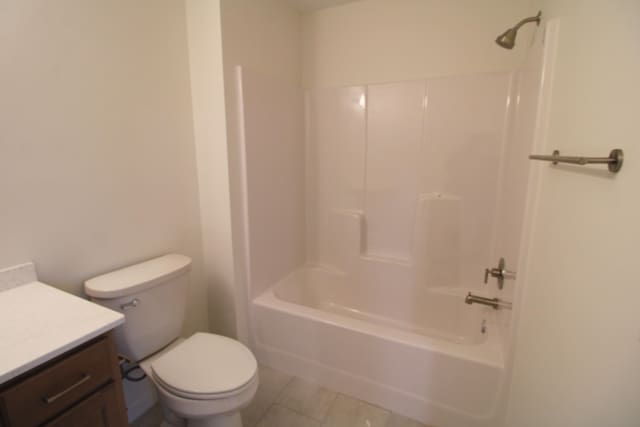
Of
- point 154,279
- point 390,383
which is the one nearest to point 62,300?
point 154,279

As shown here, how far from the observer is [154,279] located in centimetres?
130

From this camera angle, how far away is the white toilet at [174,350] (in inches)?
45.1

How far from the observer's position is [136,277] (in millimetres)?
1286

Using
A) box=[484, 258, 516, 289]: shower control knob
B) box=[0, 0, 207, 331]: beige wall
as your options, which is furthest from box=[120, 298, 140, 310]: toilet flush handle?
box=[484, 258, 516, 289]: shower control knob

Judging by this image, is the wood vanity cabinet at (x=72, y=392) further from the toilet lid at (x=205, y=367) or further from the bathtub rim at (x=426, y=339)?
the bathtub rim at (x=426, y=339)

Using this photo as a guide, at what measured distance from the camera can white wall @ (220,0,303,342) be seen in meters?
1.59

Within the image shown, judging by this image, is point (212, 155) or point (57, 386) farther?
point (212, 155)

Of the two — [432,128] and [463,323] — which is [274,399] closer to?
[463,323]

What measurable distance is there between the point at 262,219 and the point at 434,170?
3.83 ft

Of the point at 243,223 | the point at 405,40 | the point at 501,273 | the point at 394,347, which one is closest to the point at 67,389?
the point at 243,223

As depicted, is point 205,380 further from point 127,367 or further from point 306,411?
point 306,411

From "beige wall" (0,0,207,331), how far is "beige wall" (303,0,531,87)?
100 centimetres

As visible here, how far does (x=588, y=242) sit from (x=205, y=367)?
1.36 meters

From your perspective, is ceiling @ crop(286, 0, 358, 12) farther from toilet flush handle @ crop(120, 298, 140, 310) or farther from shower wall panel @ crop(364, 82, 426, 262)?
toilet flush handle @ crop(120, 298, 140, 310)
